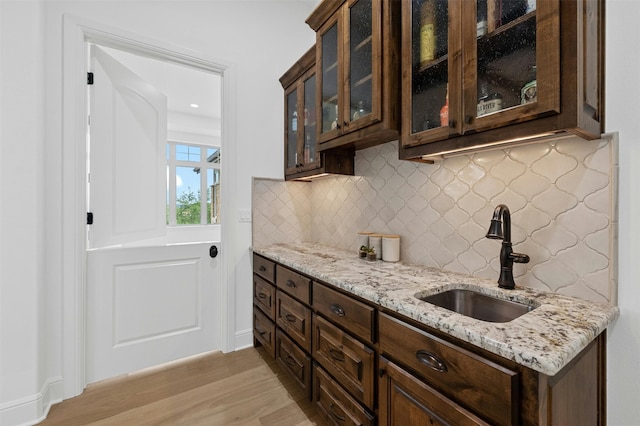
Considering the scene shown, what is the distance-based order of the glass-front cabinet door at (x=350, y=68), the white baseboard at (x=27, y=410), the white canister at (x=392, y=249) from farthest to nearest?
the white canister at (x=392, y=249) → the white baseboard at (x=27, y=410) → the glass-front cabinet door at (x=350, y=68)

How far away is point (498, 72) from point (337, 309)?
118 centimetres

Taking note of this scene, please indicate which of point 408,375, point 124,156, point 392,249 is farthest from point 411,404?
point 124,156

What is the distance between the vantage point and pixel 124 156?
2186 mm

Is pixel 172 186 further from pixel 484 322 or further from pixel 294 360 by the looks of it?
pixel 484 322

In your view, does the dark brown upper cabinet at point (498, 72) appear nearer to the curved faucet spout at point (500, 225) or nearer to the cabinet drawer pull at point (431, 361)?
the curved faucet spout at point (500, 225)

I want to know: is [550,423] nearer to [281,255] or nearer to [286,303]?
[286,303]

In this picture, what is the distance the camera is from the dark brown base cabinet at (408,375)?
725 millimetres

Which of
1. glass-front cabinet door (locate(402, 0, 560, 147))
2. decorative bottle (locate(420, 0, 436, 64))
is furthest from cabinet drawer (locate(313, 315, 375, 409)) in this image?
decorative bottle (locate(420, 0, 436, 64))

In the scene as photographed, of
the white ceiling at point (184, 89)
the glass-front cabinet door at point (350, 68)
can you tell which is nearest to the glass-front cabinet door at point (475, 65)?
the glass-front cabinet door at point (350, 68)

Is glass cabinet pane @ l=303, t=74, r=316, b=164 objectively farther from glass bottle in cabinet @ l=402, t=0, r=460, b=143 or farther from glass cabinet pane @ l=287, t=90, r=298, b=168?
glass bottle in cabinet @ l=402, t=0, r=460, b=143

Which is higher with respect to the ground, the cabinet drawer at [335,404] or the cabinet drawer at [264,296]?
the cabinet drawer at [264,296]

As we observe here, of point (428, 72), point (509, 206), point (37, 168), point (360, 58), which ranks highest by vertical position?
point (360, 58)

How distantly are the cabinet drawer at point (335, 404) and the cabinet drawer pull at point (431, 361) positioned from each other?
43cm

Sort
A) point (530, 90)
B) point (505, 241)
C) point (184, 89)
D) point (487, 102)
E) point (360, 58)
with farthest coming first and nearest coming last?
point (184, 89) → point (360, 58) → point (505, 241) → point (487, 102) → point (530, 90)
